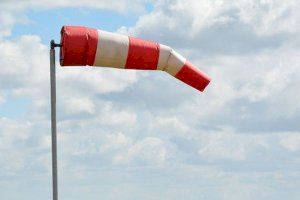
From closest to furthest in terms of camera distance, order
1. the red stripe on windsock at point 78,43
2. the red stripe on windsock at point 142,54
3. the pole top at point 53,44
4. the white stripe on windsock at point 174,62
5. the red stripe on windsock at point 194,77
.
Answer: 1. the red stripe on windsock at point 78,43
2. the pole top at point 53,44
3. the red stripe on windsock at point 142,54
4. the white stripe on windsock at point 174,62
5. the red stripe on windsock at point 194,77

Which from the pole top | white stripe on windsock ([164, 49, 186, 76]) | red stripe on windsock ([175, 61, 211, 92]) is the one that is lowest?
red stripe on windsock ([175, 61, 211, 92])

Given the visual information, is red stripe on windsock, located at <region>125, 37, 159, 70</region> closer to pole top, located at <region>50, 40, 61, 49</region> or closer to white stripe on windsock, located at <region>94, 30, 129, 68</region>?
white stripe on windsock, located at <region>94, 30, 129, 68</region>

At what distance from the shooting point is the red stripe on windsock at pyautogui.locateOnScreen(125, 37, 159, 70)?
493 inches

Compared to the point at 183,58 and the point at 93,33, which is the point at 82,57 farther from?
the point at 183,58

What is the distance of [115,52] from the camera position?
12344 millimetres

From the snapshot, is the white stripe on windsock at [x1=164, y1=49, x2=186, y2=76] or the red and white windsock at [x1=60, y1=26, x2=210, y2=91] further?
the white stripe on windsock at [x1=164, y1=49, x2=186, y2=76]

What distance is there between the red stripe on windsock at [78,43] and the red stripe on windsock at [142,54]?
850 millimetres

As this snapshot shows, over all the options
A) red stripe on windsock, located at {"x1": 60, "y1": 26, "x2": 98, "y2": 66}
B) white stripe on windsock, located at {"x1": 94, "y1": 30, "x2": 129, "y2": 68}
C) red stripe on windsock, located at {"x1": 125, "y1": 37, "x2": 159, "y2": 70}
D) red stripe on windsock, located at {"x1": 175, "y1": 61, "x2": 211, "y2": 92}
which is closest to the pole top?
red stripe on windsock, located at {"x1": 60, "y1": 26, "x2": 98, "y2": 66}

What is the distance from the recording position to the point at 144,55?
41.4ft

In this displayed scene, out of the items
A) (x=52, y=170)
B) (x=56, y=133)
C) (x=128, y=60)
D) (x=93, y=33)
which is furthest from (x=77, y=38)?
(x=52, y=170)

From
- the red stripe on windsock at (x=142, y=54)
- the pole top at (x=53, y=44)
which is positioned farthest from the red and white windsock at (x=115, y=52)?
the pole top at (x=53, y=44)

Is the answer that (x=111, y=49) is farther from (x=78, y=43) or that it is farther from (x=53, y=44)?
(x=53, y=44)

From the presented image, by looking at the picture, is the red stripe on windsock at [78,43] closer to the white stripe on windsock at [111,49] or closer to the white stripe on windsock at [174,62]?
the white stripe on windsock at [111,49]

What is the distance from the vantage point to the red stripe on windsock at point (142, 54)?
12.5 metres
